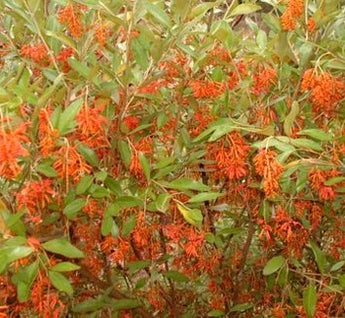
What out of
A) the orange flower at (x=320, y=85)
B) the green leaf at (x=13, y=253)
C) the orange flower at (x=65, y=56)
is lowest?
the green leaf at (x=13, y=253)

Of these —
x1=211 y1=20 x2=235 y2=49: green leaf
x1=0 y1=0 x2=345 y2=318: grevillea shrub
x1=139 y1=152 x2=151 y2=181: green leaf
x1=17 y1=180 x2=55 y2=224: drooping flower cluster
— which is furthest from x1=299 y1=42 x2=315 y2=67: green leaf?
x1=17 y1=180 x2=55 y2=224: drooping flower cluster

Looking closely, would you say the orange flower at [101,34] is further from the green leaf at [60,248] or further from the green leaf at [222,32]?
the green leaf at [60,248]

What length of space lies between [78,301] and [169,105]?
22.2 inches

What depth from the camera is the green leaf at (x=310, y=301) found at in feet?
5.46

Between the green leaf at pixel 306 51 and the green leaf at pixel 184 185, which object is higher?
the green leaf at pixel 306 51

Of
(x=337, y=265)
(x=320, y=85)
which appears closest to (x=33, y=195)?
(x=320, y=85)

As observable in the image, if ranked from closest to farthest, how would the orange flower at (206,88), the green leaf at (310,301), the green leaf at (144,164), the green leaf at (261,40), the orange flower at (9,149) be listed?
→ the orange flower at (9,149) → the green leaf at (144,164) → the orange flower at (206,88) → the green leaf at (310,301) → the green leaf at (261,40)

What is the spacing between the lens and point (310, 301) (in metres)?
1.67

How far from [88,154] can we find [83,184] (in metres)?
0.07

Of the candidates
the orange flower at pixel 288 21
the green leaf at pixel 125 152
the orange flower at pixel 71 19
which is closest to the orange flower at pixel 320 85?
the orange flower at pixel 288 21

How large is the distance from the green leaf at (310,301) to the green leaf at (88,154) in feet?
2.04

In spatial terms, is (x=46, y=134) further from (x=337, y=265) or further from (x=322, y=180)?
(x=337, y=265)

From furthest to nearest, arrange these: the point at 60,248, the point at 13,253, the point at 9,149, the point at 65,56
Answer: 1. the point at 65,56
2. the point at 60,248
3. the point at 13,253
4. the point at 9,149

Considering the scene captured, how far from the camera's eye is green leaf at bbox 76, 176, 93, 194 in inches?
55.2
